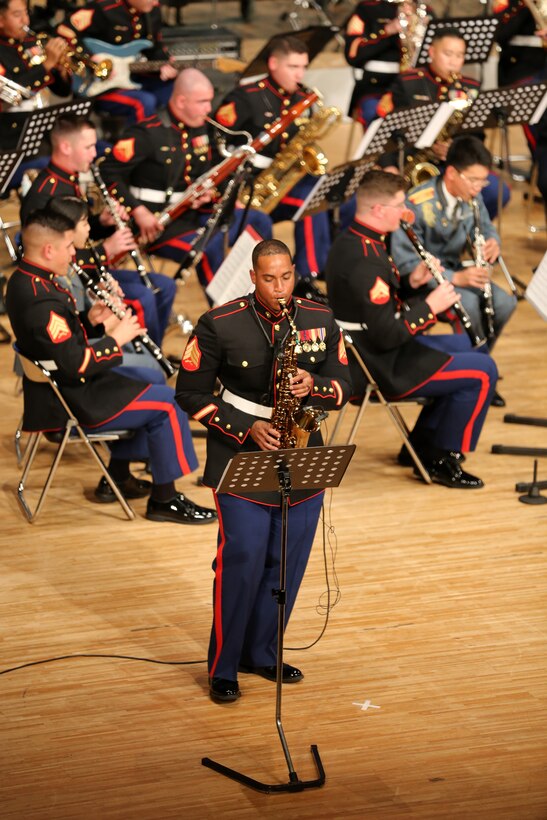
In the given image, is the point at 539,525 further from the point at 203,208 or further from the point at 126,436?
the point at 203,208

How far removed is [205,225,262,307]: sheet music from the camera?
570cm

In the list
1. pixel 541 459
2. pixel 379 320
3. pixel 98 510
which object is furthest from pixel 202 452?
pixel 541 459

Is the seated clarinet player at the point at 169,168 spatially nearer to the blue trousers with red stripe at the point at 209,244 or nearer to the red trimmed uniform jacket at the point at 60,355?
the blue trousers with red stripe at the point at 209,244

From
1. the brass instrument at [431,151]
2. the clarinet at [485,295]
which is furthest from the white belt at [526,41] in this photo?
the clarinet at [485,295]

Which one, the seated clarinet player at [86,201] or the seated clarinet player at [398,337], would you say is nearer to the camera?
the seated clarinet player at [398,337]

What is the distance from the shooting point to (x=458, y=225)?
266 inches

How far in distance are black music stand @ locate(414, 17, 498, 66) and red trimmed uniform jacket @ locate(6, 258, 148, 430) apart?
422 centimetres

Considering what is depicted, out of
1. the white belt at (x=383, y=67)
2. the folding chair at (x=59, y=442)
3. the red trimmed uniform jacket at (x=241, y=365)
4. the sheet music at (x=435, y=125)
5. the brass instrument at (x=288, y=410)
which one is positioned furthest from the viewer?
the white belt at (x=383, y=67)

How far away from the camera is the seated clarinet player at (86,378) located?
208 inches

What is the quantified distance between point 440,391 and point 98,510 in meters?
1.68

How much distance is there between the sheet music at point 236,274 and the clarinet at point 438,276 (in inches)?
30.6

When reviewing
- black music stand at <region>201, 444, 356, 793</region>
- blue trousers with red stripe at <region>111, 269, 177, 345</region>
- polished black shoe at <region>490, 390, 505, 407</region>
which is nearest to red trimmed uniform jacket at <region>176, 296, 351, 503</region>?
black music stand at <region>201, 444, 356, 793</region>

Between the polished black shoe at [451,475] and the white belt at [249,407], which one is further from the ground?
the white belt at [249,407]

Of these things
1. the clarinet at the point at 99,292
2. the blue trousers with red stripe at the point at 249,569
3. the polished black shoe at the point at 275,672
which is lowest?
the polished black shoe at the point at 275,672
